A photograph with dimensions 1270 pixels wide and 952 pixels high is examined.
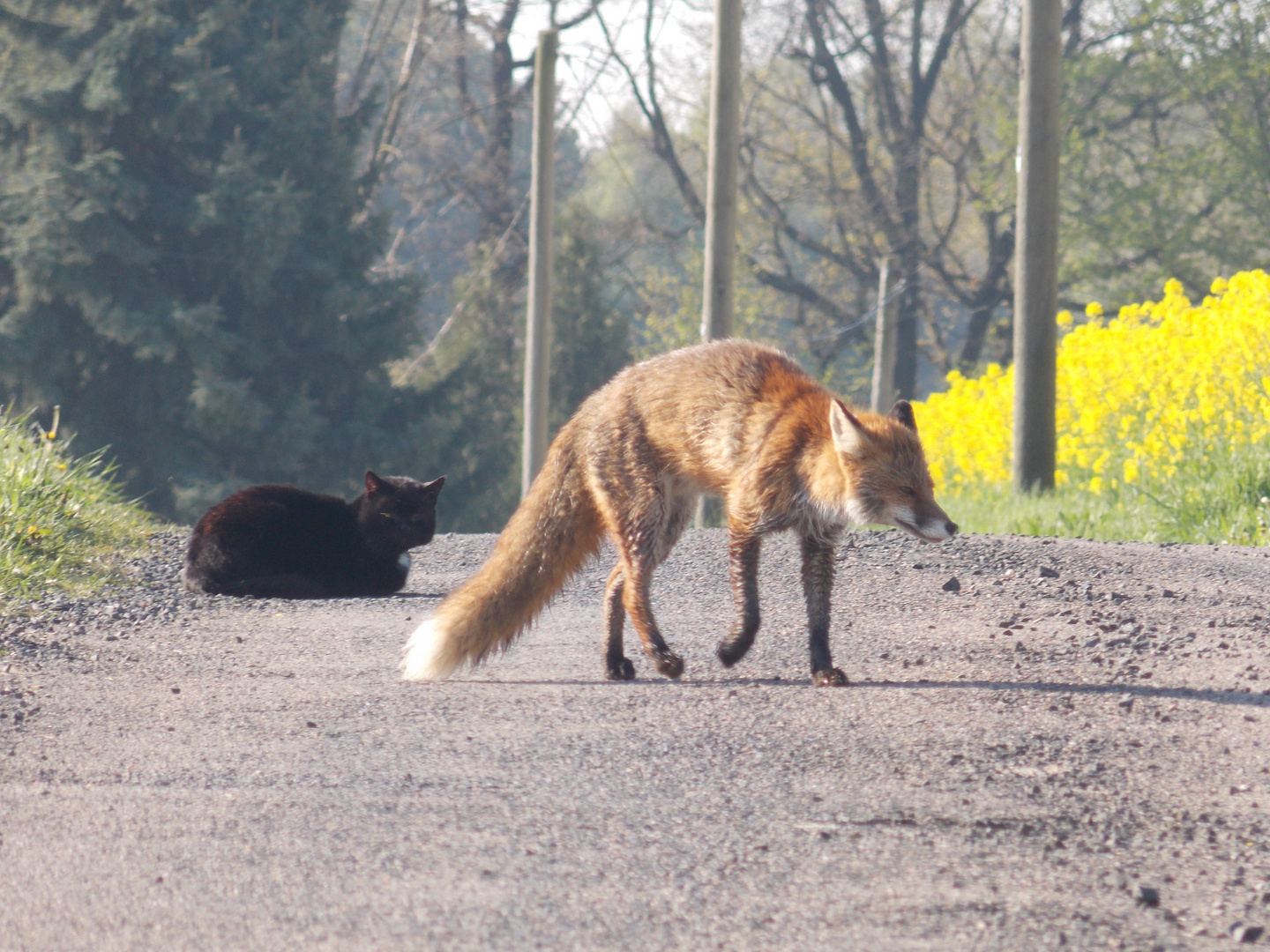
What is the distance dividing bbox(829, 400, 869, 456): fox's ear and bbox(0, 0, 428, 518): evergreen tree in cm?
1757

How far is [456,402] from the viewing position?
25.1m

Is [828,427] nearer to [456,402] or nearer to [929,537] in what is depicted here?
[929,537]

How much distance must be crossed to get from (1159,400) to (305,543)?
751cm

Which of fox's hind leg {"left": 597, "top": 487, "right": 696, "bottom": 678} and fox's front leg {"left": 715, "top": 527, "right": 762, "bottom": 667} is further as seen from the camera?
fox's hind leg {"left": 597, "top": 487, "right": 696, "bottom": 678}

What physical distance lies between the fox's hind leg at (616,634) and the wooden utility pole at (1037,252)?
20.3 feet

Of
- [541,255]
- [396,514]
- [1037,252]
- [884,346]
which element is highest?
[541,255]

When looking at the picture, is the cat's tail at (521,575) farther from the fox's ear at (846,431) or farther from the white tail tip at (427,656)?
the fox's ear at (846,431)

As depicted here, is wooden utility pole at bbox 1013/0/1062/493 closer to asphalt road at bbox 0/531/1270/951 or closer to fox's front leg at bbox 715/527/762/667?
asphalt road at bbox 0/531/1270/951

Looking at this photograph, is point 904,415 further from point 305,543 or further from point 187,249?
point 187,249

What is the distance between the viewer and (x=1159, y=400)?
11.5 metres

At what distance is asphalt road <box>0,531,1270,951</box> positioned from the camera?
288 centimetres

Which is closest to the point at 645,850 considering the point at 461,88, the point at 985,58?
the point at 461,88

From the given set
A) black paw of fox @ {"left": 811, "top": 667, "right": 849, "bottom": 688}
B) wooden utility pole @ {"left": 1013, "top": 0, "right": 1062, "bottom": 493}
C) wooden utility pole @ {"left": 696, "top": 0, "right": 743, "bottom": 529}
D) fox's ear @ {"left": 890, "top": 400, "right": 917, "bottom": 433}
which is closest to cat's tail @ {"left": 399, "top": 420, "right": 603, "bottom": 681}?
black paw of fox @ {"left": 811, "top": 667, "right": 849, "bottom": 688}

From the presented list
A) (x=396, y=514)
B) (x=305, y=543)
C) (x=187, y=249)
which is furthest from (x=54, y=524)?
(x=187, y=249)
